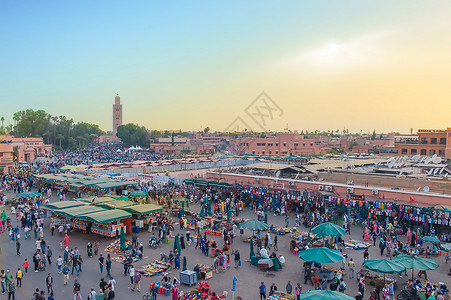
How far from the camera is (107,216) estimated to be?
17.9 meters

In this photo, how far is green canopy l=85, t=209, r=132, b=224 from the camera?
17.4 meters

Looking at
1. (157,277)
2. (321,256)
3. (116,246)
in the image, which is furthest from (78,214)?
(321,256)

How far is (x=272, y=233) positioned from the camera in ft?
65.2

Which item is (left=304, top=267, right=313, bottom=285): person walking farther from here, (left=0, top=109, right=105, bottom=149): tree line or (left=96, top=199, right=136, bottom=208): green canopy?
(left=0, top=109, right=105, bottom=149): tree line

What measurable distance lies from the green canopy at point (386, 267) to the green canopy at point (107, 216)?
11679 mm

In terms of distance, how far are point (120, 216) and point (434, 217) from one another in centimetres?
1663

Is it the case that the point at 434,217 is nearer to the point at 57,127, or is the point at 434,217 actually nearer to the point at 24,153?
the point at 24,153

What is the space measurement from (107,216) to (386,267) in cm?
1274

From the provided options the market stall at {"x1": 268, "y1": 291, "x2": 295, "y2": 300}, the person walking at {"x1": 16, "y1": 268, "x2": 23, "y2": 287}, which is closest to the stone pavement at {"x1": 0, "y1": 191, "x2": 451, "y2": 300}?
the person walking at {"x1": 16, "y1": 268, "x2": 23, "y2": 287}

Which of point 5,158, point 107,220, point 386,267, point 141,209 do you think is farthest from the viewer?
point 5,158

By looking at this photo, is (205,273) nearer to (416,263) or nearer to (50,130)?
(416,263)

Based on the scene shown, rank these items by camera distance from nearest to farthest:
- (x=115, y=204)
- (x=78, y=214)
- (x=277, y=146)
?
(x=78, y=214) < (x=115, y=204) < (x=277, y=146)

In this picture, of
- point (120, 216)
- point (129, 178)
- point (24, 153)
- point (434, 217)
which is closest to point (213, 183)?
point (129, 178)

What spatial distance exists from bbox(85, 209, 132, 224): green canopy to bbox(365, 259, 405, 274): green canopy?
1168cm
